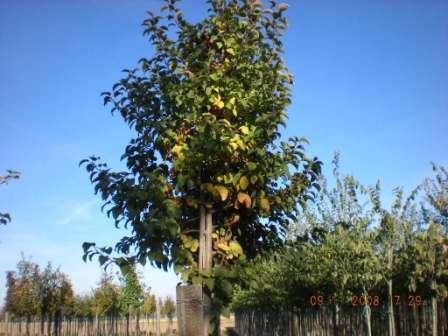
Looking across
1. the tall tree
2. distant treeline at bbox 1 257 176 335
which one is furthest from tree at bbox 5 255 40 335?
the tall tree

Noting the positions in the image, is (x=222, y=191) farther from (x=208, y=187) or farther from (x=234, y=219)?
(x=234, y=219)

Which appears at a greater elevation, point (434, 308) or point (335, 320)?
point (434, 308)

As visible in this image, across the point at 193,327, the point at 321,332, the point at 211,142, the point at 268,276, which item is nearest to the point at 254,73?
the point at 211,142

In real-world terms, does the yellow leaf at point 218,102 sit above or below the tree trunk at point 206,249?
above

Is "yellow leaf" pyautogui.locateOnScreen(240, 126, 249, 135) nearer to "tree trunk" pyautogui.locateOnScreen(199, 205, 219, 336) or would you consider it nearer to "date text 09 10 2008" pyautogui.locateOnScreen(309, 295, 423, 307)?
"tree trunk" pyautogui.locateOnScreen(199, 205, 219, 336)

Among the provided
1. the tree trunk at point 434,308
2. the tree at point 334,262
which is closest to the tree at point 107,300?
the tree at point 334,262

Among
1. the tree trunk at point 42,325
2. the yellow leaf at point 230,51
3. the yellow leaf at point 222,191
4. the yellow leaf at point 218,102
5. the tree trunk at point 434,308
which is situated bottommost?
the tree trunk at point 42,325

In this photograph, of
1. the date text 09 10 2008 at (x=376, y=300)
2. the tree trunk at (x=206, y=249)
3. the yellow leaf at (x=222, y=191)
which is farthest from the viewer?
the date text 09 10 2008 at (x=376, y=300)

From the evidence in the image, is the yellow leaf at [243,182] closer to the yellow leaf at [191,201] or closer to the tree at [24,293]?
the yellow leaf at [191,201]

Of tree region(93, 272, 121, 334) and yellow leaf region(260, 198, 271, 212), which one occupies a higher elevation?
yellow leaf region(260, 198, 271, 212)

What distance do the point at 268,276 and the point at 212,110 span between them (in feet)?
40.7

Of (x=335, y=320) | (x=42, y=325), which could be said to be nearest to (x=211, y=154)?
(x=335, y=320)

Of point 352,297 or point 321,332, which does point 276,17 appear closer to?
point 352,297

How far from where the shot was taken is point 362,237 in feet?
32.8
